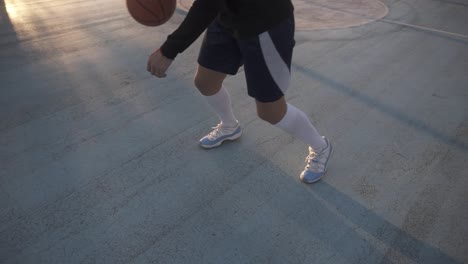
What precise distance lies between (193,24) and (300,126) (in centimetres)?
92

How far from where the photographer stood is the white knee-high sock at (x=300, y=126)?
6.88 ft

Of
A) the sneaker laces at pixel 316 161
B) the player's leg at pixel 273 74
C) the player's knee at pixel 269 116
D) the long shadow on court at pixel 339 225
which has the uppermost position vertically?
the player's leg at pixel 273 74

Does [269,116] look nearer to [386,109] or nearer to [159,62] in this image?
[159,62]


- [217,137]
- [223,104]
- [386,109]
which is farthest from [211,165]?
[386,109]

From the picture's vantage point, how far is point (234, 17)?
165 centimetres

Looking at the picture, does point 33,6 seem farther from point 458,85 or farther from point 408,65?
point 458,85

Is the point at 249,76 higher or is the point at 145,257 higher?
the point at 249,76

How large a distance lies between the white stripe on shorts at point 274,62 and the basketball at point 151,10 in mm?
739

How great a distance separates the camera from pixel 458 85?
3590mm

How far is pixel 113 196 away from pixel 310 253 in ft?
3.93

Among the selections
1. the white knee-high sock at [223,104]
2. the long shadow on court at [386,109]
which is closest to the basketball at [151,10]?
the white knee-high sock at [223,104]

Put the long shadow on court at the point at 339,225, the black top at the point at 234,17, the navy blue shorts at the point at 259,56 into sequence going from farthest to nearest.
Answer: the long shadow on court at the point at 339,225
the navy blue shorts at the point at 259,56
the black top at the point at 234,17

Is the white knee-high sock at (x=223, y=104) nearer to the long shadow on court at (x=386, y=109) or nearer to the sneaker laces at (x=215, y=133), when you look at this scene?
the sneaker laces at (x=215, y=133)

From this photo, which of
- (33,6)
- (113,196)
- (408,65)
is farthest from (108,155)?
(33,6)
